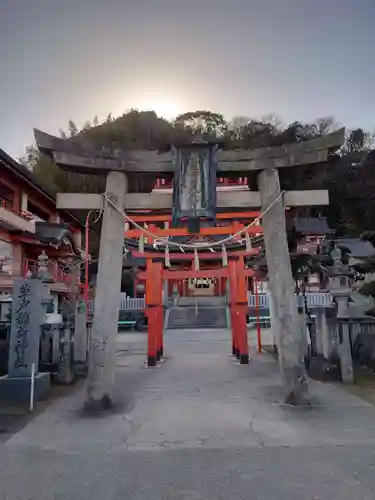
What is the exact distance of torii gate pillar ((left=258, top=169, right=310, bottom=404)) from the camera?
673cm

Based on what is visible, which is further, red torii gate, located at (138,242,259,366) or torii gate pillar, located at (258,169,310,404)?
red torii gate, located at (138,242,259,366)

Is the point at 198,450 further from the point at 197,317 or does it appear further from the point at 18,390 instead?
the point at 197,317

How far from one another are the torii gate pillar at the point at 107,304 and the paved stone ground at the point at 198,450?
39 centimetres

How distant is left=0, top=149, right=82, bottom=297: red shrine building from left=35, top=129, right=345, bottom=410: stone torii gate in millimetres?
12412

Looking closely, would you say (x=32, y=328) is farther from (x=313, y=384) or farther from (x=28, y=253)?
(x=28, y=253)

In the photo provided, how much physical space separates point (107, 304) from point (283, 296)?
302 centimetres

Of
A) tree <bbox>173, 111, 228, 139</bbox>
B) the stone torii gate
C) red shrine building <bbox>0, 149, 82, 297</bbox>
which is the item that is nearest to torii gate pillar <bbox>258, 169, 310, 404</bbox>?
the stone torii gate

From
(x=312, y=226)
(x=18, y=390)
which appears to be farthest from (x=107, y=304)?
(x=312, y=226)

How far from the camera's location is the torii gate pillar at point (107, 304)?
21.8 ft

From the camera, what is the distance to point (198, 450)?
4.57 m

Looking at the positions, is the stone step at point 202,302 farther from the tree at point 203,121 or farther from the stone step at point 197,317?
the tree at point 203,121

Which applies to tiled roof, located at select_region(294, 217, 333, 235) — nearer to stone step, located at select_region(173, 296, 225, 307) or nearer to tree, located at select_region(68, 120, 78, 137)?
stone step, located at select_region(173, 296, 225, 307)

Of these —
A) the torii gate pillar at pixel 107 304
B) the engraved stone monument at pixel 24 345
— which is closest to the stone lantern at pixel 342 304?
the torii gate pillar at pixel 107 304

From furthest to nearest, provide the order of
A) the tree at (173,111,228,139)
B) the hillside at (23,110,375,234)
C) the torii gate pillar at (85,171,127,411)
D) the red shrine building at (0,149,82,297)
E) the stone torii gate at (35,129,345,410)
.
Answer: the tree at (173,111,228,139) < the hillside at (23,110,375,234) < the red shrine building at (0,149,82,297) < the stone torii gate at (35,129,345,410) < the torii gate pillar at (85,171,127,411)
